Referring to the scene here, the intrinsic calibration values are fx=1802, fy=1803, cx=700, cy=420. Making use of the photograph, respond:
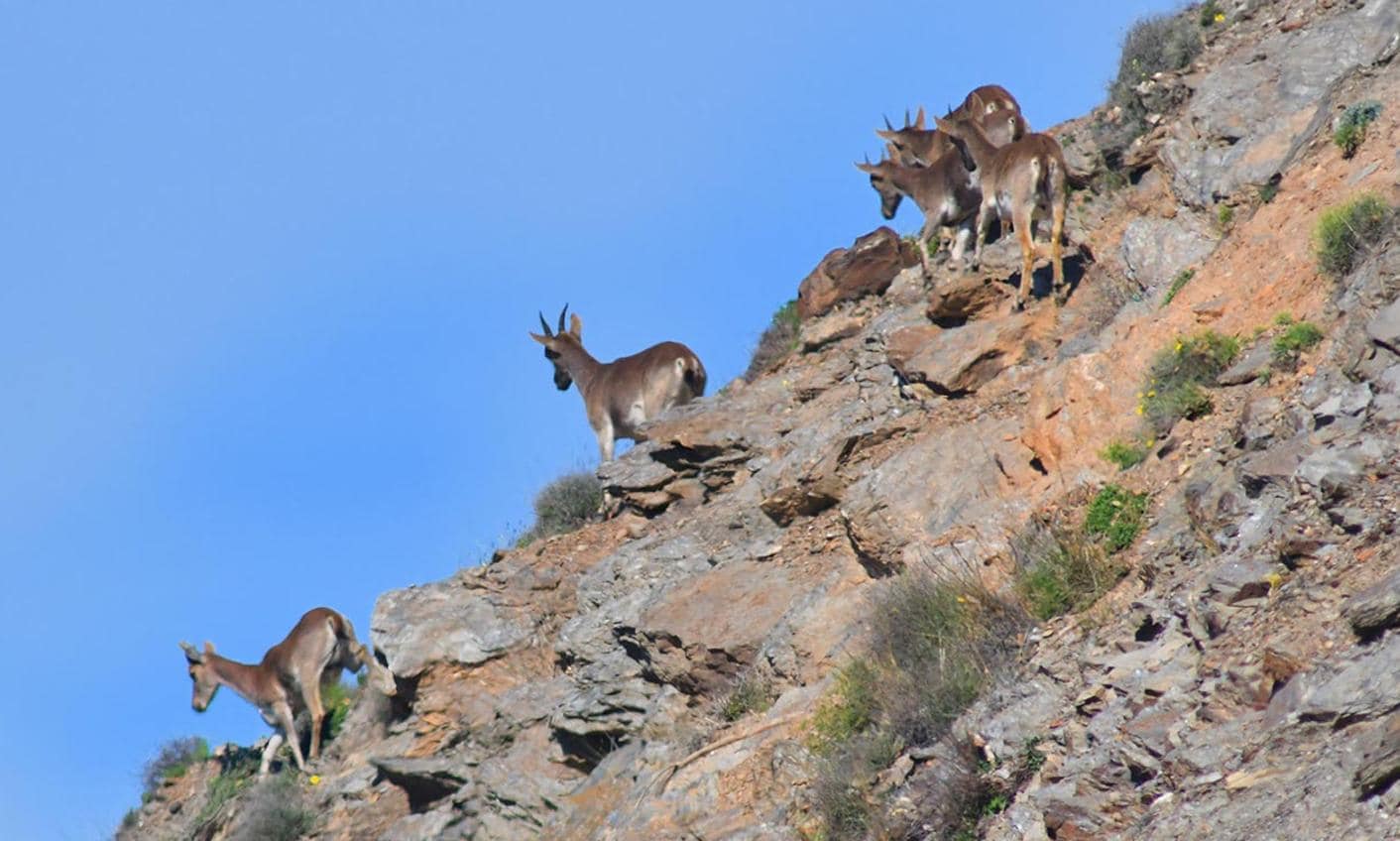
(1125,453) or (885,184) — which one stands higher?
(885,184)

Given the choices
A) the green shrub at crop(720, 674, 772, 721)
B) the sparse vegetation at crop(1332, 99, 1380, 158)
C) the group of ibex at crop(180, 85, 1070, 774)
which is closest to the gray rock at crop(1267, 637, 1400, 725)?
the green shrub at crop(720, 674, 772, 721)

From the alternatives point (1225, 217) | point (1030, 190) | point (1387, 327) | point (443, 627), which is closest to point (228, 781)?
point (443, 627)

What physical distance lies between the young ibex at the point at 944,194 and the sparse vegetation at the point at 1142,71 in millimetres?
1715

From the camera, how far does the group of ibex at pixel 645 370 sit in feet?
72.6

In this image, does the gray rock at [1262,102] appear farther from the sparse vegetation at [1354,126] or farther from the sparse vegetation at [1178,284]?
the sparse vegetation at [1178,284]

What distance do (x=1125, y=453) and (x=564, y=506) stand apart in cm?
1118

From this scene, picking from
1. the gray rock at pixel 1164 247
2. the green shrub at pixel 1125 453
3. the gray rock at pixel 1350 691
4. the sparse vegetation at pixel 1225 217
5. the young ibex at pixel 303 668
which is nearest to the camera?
the gray rock at pixel 1350 691

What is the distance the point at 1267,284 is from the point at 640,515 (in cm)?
920

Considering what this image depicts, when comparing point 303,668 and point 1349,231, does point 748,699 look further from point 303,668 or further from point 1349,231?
point 303,668

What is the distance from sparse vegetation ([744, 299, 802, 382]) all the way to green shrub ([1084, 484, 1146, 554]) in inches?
425

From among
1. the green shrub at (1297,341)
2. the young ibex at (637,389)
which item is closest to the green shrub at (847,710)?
the green shrub at (1297,341)

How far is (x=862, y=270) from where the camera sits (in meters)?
23.6

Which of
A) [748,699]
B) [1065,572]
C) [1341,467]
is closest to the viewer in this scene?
[1341,467]

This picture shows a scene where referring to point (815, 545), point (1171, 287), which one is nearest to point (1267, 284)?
point (1171, 287)
